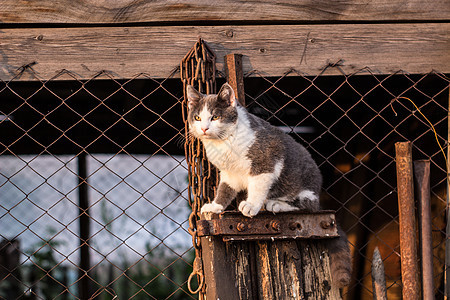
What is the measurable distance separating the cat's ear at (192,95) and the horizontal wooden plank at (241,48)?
0.73ft

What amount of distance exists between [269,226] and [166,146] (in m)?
3.05

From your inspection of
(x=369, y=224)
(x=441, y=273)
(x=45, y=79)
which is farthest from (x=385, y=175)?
(x=45, y=79)

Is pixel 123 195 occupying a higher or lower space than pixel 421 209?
higher

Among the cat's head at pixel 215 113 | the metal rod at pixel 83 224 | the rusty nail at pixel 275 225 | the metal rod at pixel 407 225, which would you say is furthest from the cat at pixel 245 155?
the metal rod at pixel 83 224

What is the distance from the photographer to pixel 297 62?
98.4 inches

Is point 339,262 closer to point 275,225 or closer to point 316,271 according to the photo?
point 316,271

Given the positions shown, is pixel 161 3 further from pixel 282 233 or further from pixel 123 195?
pixel 123 195

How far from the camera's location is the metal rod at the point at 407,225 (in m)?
2.21

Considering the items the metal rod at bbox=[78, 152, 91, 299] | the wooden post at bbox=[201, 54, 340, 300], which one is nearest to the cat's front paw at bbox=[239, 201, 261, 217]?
the wooden post at bbox=[201, 54, 340, 300]

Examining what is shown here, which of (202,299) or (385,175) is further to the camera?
(385,175)

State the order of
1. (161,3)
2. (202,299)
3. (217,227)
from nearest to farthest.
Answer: (217,227)
(202,299)
(161,3)

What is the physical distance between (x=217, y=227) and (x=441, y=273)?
1.78 meters

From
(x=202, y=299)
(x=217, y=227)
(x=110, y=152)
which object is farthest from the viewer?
(x=110, y=152)

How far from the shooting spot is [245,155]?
2260 millimetres
